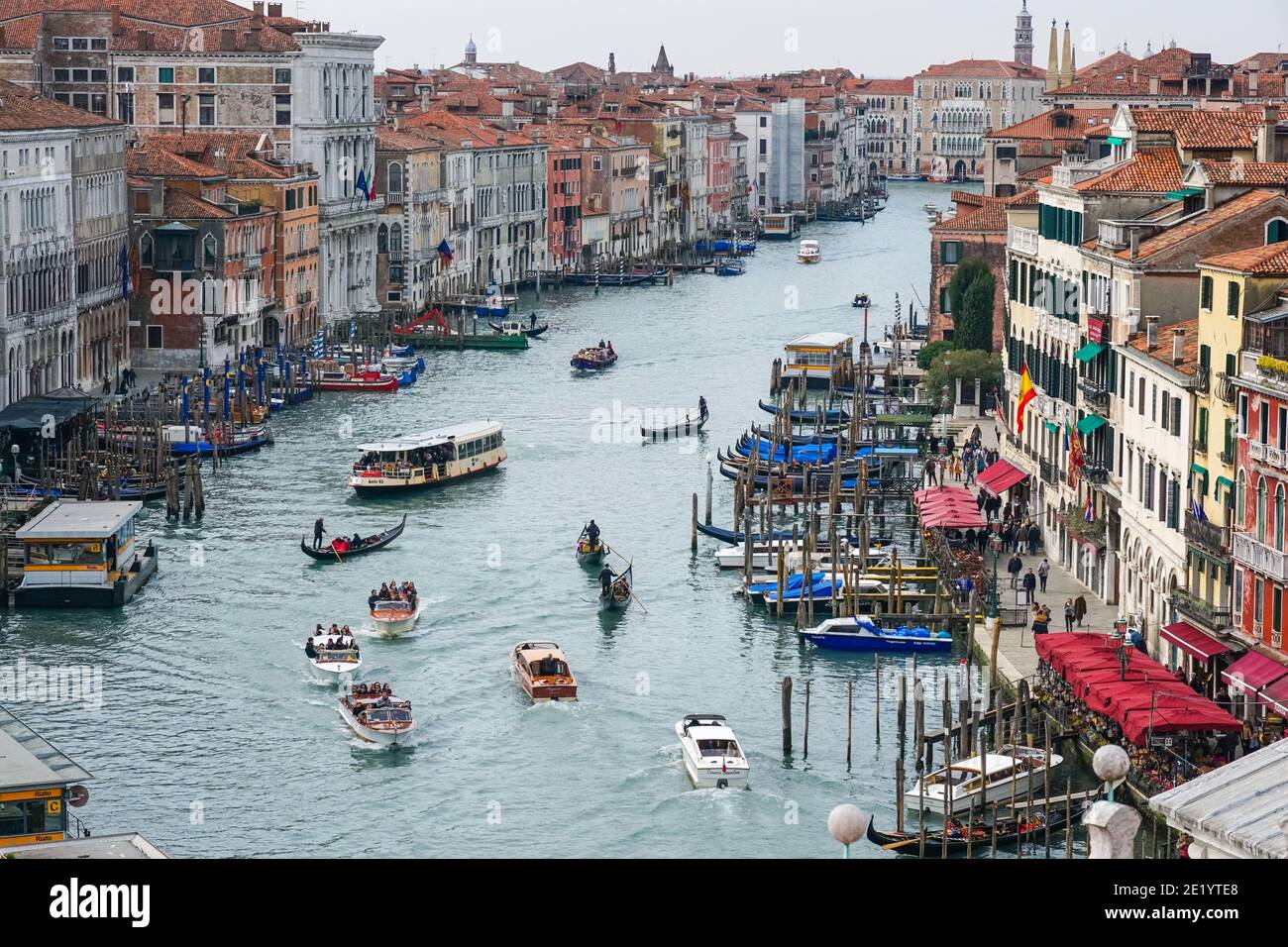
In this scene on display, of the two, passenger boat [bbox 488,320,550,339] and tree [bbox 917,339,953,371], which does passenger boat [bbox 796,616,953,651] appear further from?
passenger boat [bbox 488,320,550,339]

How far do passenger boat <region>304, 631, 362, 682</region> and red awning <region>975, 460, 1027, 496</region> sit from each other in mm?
11193

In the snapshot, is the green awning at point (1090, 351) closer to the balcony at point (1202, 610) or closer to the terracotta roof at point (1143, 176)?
the terracotta roof at point (1143, 176)

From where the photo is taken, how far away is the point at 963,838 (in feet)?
63.9

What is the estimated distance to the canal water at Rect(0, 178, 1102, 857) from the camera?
2064 centimetres

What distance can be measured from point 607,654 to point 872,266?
62171 millimetres

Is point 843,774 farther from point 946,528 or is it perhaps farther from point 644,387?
point 644,387

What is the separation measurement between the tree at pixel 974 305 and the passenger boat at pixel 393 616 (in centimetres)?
2042

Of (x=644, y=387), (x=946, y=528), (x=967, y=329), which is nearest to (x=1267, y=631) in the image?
(x=946, y=528)

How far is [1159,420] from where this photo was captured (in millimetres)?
25109

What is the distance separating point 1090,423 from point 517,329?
36.8 meters

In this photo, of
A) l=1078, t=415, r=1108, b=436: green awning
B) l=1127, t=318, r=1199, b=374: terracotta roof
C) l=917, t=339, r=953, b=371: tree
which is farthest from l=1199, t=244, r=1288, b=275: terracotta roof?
l=917, t=339, r=953, b=371: tree

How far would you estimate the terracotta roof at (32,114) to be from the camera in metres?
44.3

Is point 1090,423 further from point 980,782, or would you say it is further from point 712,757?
point 980,782

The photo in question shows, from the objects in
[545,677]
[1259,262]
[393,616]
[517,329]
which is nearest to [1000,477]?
[393,616]
